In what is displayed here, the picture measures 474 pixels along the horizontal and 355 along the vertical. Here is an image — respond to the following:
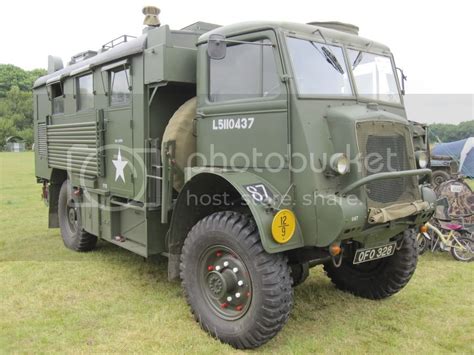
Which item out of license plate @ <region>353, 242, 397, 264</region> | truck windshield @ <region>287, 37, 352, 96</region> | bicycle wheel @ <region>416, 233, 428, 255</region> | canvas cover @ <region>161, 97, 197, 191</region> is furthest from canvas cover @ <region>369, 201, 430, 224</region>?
bicycle wheel @ <region>416, 233, 428, 255</region>

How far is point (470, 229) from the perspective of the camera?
7402 mm

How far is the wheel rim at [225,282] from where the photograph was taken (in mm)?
4023

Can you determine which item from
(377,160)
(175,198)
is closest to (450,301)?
(377,160)

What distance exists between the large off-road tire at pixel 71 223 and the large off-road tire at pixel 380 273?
12.3 feet

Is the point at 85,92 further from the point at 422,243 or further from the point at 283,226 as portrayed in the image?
the point at 422,243

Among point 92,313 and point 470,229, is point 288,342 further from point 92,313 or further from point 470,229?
point 470,229

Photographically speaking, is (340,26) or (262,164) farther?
(340,26)

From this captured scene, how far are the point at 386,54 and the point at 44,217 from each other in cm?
834

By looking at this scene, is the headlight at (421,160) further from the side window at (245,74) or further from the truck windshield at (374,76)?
the side window at (245,74)

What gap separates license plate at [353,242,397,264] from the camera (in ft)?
13.9

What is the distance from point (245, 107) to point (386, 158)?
4.47 feet

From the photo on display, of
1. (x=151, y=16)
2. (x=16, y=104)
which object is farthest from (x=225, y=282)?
(x=16, y=104)

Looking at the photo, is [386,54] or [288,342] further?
[386,54]

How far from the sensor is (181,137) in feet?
15.6
